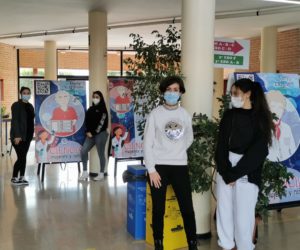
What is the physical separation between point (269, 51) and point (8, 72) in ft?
25.6

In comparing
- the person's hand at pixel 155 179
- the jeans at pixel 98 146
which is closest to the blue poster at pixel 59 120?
the jeans at pixel 98 146

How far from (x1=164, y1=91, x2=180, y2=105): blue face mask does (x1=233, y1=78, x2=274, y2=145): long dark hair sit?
1.65 ft

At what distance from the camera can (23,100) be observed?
639 centimetres

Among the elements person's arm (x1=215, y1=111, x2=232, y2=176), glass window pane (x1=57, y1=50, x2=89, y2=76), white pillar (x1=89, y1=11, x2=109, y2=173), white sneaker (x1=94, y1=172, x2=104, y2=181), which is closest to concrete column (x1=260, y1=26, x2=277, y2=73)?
white pillar (x1=89, y1=11, x2=109, y2=173)

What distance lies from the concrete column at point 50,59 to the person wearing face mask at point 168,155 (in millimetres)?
9093

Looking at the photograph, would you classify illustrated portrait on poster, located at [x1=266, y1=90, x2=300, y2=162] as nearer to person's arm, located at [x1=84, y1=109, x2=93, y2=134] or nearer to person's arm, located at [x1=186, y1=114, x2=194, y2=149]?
person's arm, located at [x1=186, y1=114, x2=194, y2=149]

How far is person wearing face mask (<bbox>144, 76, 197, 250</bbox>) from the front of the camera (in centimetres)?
329

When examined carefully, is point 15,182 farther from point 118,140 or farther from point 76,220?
point 76,220

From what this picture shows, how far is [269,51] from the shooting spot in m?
9.41

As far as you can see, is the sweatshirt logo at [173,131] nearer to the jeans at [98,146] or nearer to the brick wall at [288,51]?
the jeans at [98,146]

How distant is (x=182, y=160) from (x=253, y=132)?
632mm

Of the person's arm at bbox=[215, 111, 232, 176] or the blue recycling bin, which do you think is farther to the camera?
the blue recycling bin

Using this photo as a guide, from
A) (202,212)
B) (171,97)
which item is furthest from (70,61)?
(171,97)

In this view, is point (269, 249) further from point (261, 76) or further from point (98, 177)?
point (98, 177)
